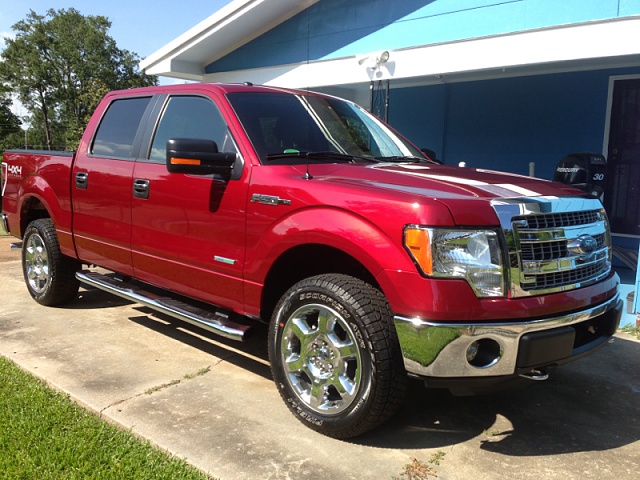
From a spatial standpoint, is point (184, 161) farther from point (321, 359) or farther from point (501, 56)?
point (501, 56)

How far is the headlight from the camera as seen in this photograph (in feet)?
8.61

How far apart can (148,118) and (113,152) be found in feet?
1.61

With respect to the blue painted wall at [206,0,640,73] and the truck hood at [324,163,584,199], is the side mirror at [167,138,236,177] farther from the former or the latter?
the blue painted wall at [206,0,640,73]

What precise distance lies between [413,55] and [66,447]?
22.1 ft

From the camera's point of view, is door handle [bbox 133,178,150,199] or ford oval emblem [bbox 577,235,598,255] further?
door handle [bbox 133,178,150,199]

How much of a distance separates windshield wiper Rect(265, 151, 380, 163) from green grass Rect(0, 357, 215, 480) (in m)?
1.85

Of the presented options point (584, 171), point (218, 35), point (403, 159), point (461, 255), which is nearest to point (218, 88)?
point (403, 159)

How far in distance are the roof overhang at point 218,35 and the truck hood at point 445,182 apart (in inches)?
288

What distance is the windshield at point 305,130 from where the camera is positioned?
145 inches

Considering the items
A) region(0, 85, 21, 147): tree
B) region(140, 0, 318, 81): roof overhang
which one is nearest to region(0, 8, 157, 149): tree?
region(0, 85, 21, 147): tree

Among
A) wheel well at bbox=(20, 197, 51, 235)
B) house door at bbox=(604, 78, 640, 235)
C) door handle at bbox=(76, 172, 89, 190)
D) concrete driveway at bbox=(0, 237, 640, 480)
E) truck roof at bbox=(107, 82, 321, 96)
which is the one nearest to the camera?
concrete driveway at bbox=(0, 237, 640, 480)

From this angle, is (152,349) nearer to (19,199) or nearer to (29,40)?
(19,199)

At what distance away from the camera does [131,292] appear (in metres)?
4.46

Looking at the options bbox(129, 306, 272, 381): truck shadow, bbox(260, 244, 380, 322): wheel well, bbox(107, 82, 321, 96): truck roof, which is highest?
bbox(107, 82, 321, 96): truck roof
